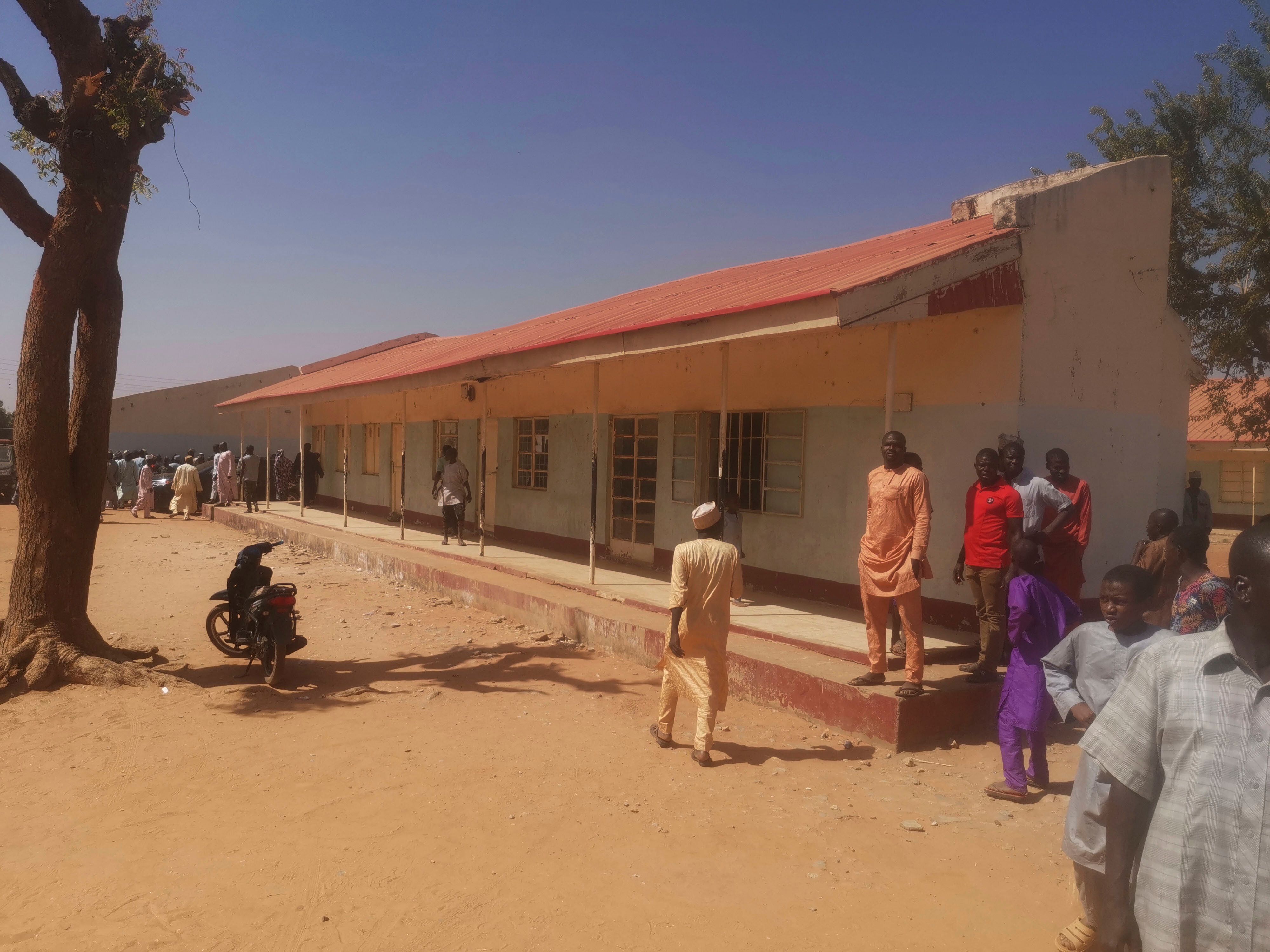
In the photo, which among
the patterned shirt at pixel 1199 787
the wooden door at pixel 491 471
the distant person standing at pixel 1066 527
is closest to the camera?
the patterned shirt at pixel 1199 787

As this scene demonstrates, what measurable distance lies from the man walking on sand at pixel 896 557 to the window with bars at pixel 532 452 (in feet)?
25.3

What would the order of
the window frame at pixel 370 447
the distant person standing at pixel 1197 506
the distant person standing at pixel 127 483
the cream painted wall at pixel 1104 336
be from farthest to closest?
the distant person standing at pixel 127 483 < the window frame at pixel 370 447 < the distant person standing at pixel 1197 506 < the cream painted wall at pixel 1104 336

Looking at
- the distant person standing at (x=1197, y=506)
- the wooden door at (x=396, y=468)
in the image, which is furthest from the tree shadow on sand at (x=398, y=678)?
the wooden door at (x=396, y=468)

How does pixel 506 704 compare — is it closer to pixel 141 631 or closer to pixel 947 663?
pixel 947 663

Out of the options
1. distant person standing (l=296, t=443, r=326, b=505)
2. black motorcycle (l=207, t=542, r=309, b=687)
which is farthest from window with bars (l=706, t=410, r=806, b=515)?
distant person standing (l=296, t=443, r=326, b=505)

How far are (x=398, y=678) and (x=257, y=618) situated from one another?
1147 mm

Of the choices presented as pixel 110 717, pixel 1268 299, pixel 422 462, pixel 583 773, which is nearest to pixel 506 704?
pixel 583 773

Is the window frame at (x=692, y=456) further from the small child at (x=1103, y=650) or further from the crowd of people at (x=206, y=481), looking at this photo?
the crowd of people at (x=206, y=481)

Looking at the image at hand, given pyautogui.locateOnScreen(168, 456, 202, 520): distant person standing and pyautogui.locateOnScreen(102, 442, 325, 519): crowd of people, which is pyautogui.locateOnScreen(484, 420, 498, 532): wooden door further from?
pyautogui.locateOnScreen(168, 456, 202, 520): distant person standing

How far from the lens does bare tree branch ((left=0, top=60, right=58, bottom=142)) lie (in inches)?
254

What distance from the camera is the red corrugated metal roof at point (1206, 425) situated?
2123cm

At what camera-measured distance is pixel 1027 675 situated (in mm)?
4613

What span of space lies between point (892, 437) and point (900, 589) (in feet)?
3.02

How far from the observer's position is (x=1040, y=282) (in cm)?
680
